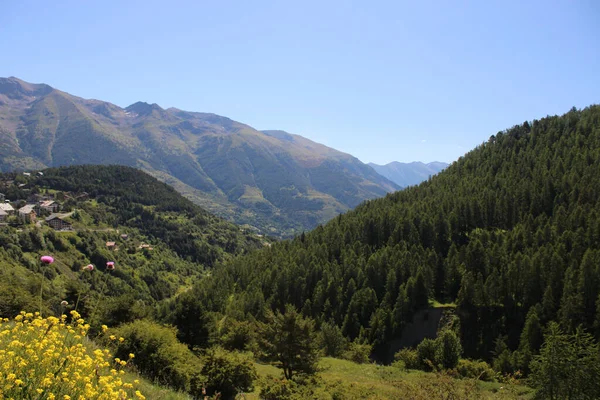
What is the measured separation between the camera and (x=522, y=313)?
81.1 meters

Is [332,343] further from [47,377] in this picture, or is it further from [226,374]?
[47,377]

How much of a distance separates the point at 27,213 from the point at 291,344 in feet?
649

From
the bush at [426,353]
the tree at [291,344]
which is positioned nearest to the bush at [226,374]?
the tree at [291,344]

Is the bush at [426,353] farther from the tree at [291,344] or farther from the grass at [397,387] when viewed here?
the tree at [291,344]

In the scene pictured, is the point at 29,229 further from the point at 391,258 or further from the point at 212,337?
the point at 391,258

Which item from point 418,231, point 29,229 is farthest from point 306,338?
point 29,229

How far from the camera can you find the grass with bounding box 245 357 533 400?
26.0 meters

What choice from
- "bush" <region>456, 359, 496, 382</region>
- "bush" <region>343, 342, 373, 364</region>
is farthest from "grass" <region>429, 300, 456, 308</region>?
"bush" <region>456, 359, 496, 382</region>

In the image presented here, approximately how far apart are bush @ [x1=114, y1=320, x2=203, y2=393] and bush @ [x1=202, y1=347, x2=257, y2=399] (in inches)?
36.4

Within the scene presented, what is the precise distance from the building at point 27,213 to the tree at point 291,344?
620 feet

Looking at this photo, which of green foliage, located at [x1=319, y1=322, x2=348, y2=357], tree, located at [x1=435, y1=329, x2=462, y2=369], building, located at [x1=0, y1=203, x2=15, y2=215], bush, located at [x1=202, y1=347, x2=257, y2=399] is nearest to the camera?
bush, located at [x1=202, y1=347, x2=257, y2=399]

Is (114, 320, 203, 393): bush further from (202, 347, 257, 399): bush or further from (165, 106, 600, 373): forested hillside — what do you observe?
(165, 106, 600, 373): forested hillside

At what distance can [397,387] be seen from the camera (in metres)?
36.1

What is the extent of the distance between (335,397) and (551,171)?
149958 millimetres
